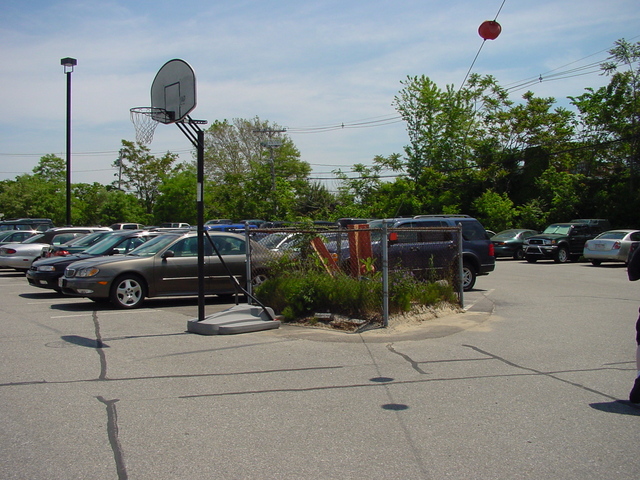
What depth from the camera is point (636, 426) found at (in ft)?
16.7

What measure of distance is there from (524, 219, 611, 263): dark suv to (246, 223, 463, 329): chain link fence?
16.9 m

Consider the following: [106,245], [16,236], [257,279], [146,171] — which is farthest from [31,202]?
[257,279]

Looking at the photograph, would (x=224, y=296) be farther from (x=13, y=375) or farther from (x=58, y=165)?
(x=58, y=165)

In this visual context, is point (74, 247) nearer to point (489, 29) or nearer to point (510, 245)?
point (489, 29)

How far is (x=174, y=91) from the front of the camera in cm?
963

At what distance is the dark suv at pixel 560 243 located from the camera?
2702 cm

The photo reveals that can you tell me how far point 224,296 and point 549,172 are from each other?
31.1 m

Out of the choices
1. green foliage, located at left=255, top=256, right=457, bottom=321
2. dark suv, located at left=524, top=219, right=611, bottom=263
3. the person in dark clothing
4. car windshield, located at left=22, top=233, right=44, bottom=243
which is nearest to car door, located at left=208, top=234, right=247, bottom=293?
green foliage, located at left=255, top=256, right=457, bottom=321

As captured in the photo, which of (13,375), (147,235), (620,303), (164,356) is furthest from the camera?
(147,235)

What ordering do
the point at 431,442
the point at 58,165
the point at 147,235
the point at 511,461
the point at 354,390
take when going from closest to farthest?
the point at 511,461 → the point at 431,442 → the point at 354,390 → the point at 147,235 → the point at 58,165

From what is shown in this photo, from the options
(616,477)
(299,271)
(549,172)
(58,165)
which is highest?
(58,165)

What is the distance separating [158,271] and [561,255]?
20.4m

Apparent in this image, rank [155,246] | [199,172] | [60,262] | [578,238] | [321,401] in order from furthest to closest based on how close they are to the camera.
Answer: [578,238] < [60,262] < [155,246] < [199,172] < [321,401]

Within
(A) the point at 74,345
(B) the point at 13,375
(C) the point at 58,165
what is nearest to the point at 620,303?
(A) the point at 74,345
